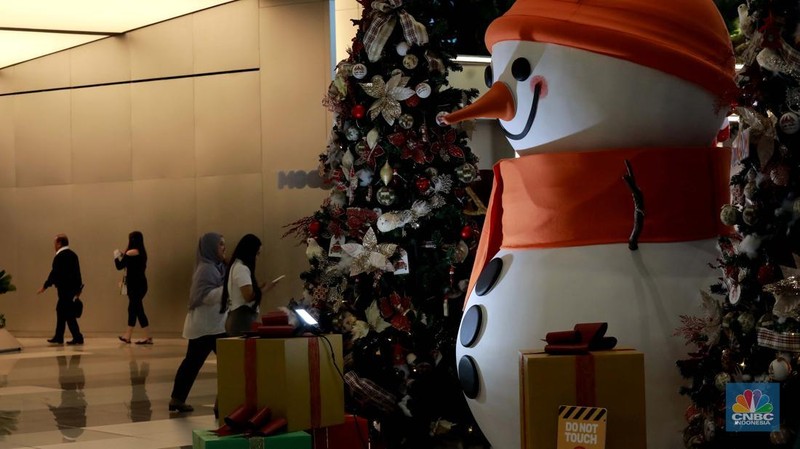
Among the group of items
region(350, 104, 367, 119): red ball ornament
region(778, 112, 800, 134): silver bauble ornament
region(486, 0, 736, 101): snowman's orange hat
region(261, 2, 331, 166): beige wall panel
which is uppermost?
region(261, 2, 331, 166): beige wall panel

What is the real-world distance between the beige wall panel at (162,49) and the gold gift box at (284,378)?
1228 centimetres

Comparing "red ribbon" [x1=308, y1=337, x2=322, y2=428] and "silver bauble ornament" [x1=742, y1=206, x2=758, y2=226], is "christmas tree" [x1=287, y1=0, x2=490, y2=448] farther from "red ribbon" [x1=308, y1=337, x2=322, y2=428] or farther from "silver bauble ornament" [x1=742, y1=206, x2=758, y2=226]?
"silver bauble ornament" [x1=742, y1=206, x2=758, y2=226]

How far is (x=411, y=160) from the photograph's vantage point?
247 inches

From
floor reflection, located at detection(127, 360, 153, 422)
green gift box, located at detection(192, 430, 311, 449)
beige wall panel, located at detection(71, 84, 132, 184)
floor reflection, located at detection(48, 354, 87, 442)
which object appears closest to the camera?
green gift box, located at detection(192, 430, 311, 449)

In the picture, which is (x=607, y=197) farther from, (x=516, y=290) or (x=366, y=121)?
(x=366, y=121)

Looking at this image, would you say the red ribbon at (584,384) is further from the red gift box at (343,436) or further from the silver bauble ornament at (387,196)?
the silver bauble ornament at (387,196)

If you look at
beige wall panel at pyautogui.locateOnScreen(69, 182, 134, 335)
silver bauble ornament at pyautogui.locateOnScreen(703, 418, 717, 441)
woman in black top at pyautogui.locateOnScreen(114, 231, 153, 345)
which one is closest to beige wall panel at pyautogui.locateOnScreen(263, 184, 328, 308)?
woman in black top at pyautogui.locateOnScreen(114, 231, 153, 345)

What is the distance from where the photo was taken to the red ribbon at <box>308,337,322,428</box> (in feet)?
16.4

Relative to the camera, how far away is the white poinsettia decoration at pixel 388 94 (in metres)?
6.23

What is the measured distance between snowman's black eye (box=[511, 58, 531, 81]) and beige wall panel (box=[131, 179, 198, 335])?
12.2 metres

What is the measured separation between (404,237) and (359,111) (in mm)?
742

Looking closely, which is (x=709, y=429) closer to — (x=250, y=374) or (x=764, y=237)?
(x=764, y=237)

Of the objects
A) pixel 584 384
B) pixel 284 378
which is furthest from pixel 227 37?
pixel 584 384

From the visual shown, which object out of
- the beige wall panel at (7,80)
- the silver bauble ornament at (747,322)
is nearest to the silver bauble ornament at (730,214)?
the silver bauble ornament at (747,322)
